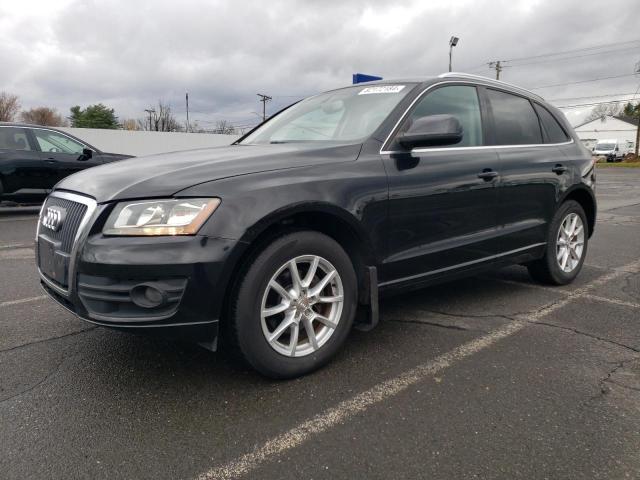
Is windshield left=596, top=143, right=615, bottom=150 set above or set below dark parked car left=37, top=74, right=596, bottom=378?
above

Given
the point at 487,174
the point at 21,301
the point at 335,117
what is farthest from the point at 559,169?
the point at 21,301

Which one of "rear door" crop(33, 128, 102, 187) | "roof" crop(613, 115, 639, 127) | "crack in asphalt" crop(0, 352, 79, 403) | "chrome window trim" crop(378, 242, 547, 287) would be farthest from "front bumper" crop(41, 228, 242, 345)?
"roof" crop(613, 115, 639, 127)

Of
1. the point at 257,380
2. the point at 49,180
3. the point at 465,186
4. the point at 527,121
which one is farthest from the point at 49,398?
the point at 49,180

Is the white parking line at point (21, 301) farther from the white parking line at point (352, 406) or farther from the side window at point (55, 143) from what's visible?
the side window at point (55, 143)

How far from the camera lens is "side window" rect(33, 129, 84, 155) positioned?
31.1 feet

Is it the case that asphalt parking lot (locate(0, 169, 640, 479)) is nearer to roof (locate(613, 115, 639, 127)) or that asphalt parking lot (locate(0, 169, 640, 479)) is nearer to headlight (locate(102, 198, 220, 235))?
headlight (locate(102, 198, 220, 235))

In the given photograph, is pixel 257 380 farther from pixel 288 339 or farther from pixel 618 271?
pixel 618 271

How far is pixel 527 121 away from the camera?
4289 millimetres

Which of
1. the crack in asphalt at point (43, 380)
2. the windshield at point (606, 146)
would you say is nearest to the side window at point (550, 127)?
the crack in asphalt at point (43, 380)

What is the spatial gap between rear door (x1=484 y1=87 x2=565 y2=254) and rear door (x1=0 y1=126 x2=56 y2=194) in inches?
328

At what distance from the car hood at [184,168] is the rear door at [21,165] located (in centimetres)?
731

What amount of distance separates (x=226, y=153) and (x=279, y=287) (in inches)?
36.4

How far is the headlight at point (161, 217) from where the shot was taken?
232 centimetres

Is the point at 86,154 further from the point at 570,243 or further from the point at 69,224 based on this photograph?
the point at 570,243
